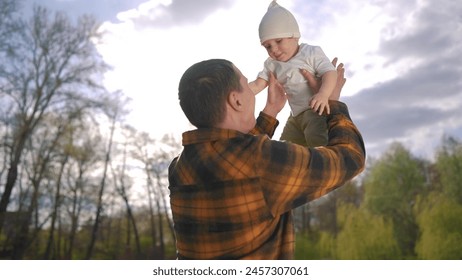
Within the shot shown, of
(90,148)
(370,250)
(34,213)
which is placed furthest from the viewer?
(370,250)

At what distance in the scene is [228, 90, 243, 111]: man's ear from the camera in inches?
37.0

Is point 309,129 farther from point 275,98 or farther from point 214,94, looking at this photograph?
point 214,94

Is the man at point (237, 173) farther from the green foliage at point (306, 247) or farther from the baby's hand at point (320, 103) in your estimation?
the green foliage at point (306, 247)

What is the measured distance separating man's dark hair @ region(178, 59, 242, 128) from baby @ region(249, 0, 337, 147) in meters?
0.31

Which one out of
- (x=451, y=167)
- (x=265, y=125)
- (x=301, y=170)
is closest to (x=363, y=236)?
(x=451, y=167)

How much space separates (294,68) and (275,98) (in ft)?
0.43

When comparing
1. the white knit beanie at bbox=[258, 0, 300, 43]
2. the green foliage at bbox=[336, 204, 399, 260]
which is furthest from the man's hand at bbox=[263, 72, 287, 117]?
the green foliage at bbox=[336, 204, 399, 260]

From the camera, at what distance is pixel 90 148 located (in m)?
10.7

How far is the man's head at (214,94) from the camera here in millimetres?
936

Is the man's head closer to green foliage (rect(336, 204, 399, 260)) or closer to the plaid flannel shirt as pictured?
the plaid flannel shirt

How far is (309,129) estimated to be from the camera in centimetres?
123
